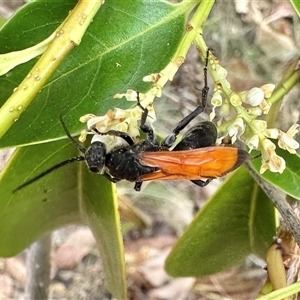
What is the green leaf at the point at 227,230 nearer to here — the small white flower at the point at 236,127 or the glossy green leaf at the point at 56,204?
the glossy green leaf at the point at 56,204

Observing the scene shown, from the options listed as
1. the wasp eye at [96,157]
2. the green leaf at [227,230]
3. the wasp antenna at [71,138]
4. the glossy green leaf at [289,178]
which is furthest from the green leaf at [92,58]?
the green leaf at [227,230]

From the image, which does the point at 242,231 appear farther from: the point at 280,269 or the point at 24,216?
the point at 24,216

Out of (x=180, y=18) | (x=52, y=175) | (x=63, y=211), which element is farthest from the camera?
(x=63, y=211)

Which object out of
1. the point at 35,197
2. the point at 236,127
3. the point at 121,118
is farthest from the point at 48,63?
the point at 35,197

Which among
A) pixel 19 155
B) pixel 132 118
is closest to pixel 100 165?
pixel 19 155

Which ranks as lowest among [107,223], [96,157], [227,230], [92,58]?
[227,230]

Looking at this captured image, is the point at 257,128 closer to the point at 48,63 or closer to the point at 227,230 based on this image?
the point at 48,63
